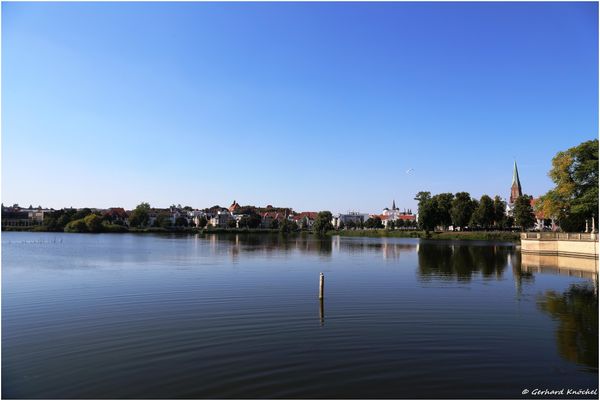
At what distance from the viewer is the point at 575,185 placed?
60969 mm

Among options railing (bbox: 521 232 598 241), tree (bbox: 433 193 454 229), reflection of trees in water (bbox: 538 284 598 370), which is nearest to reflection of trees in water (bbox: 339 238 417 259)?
railing (bbox: 521 232 598 241)

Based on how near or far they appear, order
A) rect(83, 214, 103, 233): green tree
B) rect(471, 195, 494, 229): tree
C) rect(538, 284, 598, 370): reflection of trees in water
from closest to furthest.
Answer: rect(538, 284, 598, 370): reflection of trees in water
rect(471, 195, 494, 229): tree
rect(83, 214, 103, 233): green tree

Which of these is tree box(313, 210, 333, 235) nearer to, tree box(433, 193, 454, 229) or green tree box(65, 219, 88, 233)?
tree box(433, 193, 454, 229)

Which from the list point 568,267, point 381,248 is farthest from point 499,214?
point 568,267

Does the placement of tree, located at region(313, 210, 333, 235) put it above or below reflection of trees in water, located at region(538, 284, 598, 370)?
above

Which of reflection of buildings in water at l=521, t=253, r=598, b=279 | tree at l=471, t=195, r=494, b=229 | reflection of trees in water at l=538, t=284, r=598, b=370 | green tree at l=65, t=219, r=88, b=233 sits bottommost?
reflection of trees in water at l=538, t=284, r=598, b=370

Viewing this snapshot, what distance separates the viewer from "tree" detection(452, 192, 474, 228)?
125 metres

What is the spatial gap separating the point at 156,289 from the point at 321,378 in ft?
66.0

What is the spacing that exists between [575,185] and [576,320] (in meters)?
47.3

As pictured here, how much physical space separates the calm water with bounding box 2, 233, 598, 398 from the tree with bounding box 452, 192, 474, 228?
94.2 m

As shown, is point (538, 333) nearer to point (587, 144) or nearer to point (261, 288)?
point (261, 288)

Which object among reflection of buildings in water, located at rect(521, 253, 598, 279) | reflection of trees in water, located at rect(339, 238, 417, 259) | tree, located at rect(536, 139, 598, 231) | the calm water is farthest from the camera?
reflection of trees in water, located at rect(339, 238, 417, 259)

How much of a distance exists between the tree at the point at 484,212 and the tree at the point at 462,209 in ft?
6.24

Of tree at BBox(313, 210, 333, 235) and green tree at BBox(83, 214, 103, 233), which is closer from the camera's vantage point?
green tree at BBox(83, 214, 103, 233)
